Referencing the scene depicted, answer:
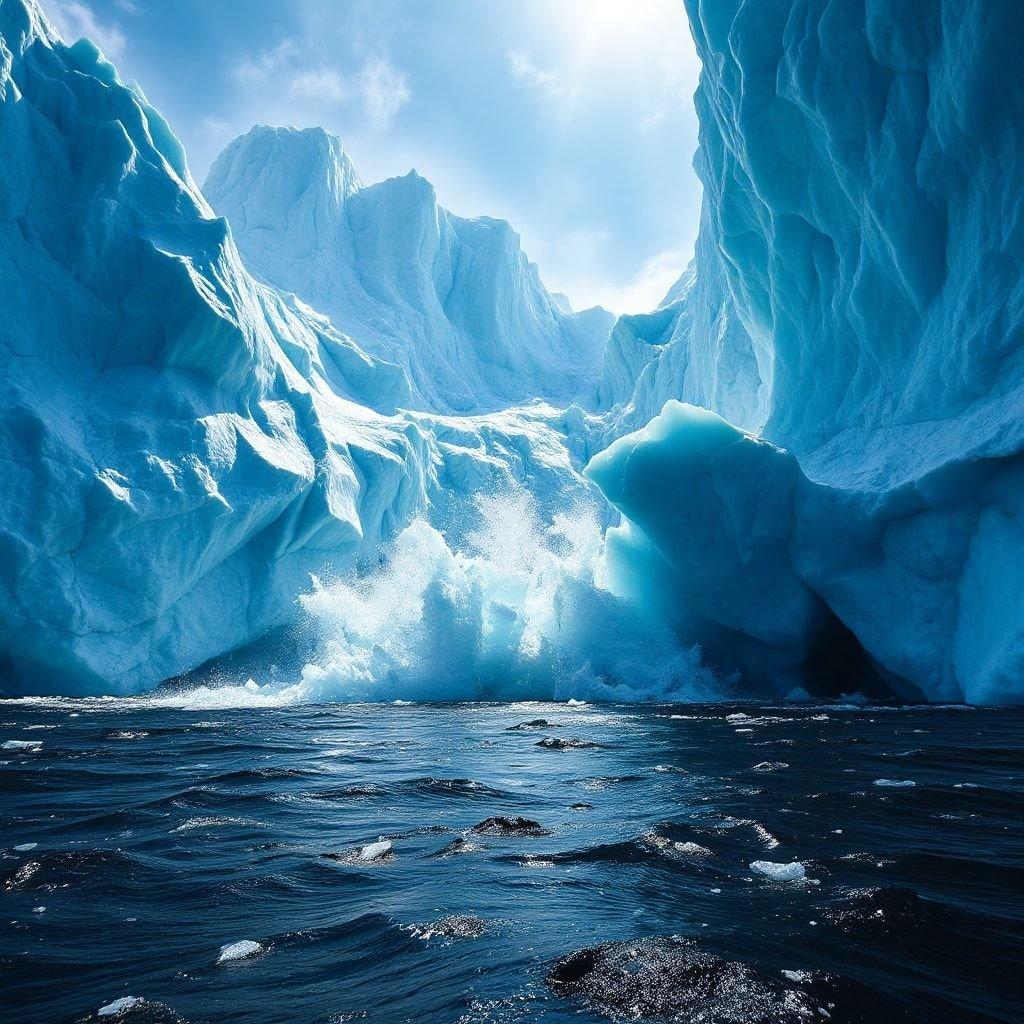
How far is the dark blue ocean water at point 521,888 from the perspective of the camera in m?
2.21

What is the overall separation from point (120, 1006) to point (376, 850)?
1.80 m

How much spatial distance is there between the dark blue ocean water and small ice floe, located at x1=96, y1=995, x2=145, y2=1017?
2cm

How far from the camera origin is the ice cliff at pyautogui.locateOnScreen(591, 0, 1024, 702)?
11258 mm

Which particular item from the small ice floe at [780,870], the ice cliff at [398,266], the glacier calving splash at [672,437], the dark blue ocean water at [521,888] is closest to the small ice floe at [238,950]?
the dark blue ocean water at [521,888]

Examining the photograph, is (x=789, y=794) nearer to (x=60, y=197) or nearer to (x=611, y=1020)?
(x=611, y=1020)

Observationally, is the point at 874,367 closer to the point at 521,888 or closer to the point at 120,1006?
the point at 521,888

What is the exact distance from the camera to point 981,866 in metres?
3.37

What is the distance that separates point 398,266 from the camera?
48.1m

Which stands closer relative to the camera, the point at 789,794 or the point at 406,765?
the point at 789,794

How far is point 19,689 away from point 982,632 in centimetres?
1894

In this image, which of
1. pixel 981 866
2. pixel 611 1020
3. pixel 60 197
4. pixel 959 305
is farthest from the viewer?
pixel 60 197

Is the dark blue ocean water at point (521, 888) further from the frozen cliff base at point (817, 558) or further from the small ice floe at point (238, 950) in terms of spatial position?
the frozen cliff base at point (817, 558)

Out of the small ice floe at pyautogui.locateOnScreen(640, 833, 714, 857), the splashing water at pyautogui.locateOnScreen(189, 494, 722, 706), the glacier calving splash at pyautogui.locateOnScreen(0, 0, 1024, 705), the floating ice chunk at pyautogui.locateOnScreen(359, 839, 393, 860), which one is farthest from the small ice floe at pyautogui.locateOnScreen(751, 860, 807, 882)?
the splashing water at pyautogui.locateOnScreen(189, 494, 722, 706)

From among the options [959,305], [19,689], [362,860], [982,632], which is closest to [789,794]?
[362,860]
